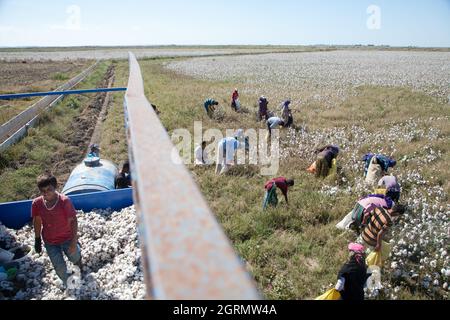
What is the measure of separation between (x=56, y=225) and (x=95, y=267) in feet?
3.14

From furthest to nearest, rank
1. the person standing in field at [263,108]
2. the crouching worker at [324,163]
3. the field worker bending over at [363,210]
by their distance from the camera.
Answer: the person standing in field at [263,108] → the crouching worker at [324,163] → the field worker bending over at [363,210]

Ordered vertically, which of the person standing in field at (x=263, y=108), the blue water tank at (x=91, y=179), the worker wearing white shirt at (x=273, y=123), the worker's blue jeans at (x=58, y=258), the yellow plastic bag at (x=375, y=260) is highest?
the person standing in field at (x=263, y=108)

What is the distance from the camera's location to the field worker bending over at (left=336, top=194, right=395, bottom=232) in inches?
227

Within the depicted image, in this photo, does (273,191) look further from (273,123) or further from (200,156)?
(273,123)

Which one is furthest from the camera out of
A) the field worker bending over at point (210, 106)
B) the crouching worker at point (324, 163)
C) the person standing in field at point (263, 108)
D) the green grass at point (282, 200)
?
the field worker bending over at point (210, 106)

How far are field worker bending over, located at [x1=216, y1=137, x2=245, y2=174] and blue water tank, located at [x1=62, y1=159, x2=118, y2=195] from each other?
281 centimetres

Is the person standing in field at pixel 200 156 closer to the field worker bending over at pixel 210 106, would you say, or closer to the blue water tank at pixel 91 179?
the blue water tank at pixel 91 179

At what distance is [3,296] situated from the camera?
4.33 meters

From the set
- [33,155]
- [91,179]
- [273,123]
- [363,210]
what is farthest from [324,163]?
[33,155]

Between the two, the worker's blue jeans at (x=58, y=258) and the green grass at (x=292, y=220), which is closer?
the worker's blue jeans at (x=58, y=258)

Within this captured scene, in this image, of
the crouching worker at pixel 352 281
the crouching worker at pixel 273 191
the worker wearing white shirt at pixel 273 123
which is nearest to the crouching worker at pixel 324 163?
the crouching worker at pixel 273 191

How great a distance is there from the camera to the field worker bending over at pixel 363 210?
19.0ft

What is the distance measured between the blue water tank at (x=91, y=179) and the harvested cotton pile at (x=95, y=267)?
874 mm
